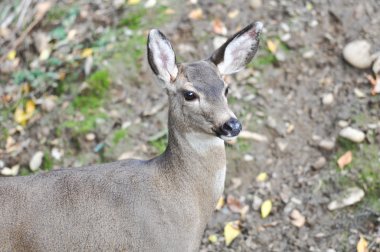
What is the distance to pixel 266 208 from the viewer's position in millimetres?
5488

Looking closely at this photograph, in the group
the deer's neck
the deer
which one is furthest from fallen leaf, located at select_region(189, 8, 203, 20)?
the deer's neck

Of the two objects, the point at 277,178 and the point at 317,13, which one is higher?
the point at 317,13

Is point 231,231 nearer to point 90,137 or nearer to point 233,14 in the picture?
point 90,137

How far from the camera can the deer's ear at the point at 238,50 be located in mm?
4328

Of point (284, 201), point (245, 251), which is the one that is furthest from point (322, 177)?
point (245, 251)

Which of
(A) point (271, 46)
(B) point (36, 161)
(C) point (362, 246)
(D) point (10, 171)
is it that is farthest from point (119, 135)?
(C) point (362, 246)

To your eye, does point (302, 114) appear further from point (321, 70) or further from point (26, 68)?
point (26, 68)

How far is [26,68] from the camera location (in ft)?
23.7

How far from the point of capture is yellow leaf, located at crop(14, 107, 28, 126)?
661 centimetres

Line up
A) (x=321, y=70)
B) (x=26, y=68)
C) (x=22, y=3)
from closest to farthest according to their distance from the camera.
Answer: (x=321, y=70) → (x=26, y=68) → (x=22, y=3)

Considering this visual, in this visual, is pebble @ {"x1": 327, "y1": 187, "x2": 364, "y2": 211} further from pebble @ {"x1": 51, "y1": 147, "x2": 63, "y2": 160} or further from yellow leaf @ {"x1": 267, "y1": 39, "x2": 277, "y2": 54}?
pebble @ {"x1": 51, "y1": 147, "x2": 63, "y2": 160}

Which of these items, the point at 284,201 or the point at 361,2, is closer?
the point at 284,201

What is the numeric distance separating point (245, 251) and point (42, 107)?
8.31 ft

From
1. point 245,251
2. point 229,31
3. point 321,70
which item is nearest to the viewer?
point 245,251
